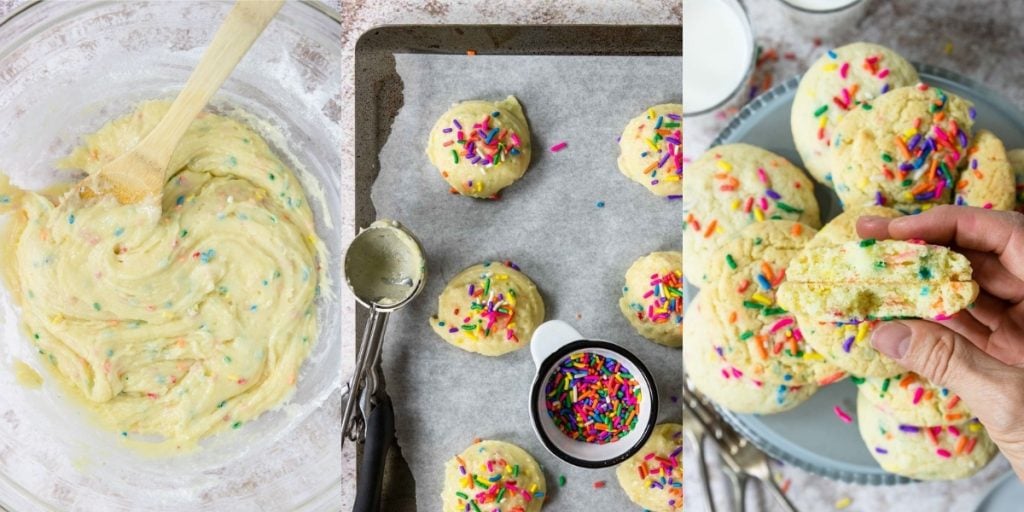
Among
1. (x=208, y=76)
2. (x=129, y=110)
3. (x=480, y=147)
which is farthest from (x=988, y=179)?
(x=129, y=110)

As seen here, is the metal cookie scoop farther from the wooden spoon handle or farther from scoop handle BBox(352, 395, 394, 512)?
the wooden spoon handle

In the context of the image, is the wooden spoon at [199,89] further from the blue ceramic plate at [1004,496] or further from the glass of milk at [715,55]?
the blue ceramic plate at [1004,496]

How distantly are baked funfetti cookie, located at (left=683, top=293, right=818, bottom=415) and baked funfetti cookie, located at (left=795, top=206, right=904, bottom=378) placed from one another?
10cm

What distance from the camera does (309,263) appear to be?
5.10 feet

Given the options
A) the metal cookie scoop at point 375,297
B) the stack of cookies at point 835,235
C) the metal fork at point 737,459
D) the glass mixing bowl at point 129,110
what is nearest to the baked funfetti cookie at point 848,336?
the stack of cookies at point 835,235

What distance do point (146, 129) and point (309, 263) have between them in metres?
0.43

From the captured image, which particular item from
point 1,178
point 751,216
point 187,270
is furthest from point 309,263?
point 751,216

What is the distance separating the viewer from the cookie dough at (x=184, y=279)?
5.04 ft

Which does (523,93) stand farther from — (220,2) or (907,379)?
(907,379)

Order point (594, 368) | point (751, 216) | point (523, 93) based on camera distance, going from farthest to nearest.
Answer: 1. point (523, 93)
2. point (594, 368)
3. point (751, 216)

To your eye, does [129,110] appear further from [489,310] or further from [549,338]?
[549,338]

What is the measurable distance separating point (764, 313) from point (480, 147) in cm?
57

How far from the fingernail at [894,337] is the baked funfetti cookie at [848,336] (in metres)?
0.05

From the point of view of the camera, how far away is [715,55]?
1376mm
